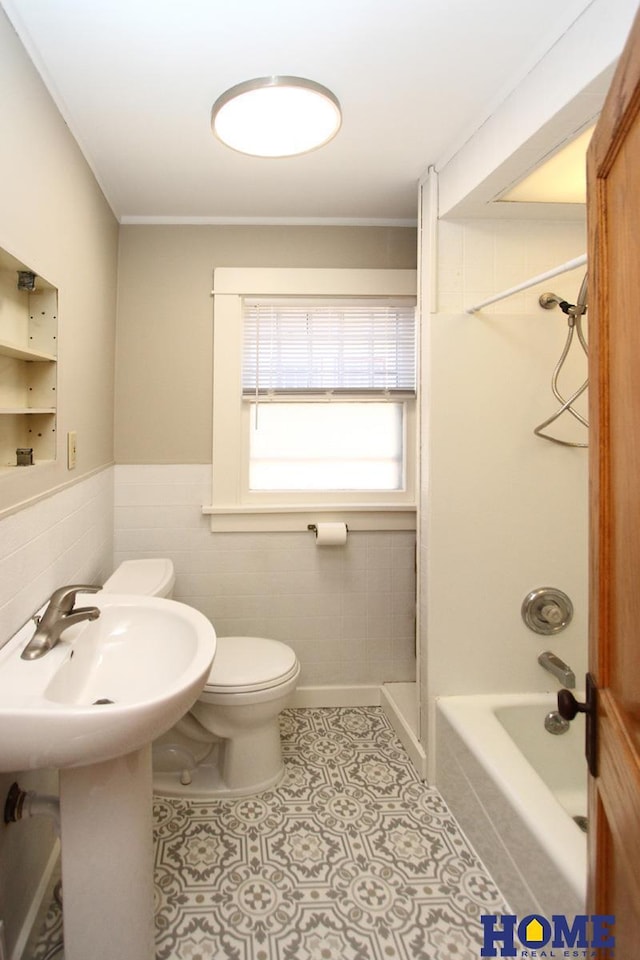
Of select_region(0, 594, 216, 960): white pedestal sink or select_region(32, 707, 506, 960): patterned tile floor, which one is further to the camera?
select_region(32, 707, 506, 960): patterned tile floor

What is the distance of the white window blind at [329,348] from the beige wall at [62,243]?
632 mm

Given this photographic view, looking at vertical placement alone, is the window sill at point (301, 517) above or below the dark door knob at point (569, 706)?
above

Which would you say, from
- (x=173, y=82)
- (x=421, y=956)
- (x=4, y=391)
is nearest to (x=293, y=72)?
(x=173, y=82)

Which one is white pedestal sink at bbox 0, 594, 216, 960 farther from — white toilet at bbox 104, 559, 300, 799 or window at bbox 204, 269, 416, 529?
window at bbox 204, 269, 416, 529

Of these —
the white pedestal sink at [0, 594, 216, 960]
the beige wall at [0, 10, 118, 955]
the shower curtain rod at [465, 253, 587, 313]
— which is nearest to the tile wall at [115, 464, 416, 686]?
the beige wall at [0, 10, 118, 955]

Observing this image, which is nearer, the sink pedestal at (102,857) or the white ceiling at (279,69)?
the sink pedestal at (102,857)

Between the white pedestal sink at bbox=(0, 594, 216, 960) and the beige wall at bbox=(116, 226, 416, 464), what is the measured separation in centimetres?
113

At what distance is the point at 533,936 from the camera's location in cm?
123

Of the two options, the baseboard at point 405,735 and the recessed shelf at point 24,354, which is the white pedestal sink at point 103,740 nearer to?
the recessed shelf at point 24,354

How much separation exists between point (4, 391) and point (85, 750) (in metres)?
0.93

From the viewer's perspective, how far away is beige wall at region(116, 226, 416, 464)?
2270 mm

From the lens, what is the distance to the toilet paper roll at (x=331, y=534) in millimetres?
2270

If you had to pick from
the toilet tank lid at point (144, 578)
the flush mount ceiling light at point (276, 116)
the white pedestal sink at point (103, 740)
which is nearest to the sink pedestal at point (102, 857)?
the white pedestal sink at point (103, 740)

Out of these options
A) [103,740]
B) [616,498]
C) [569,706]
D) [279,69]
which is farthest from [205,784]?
[279,69]
